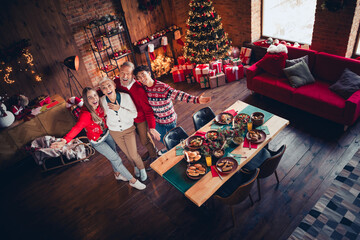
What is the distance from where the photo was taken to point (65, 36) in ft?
16.8

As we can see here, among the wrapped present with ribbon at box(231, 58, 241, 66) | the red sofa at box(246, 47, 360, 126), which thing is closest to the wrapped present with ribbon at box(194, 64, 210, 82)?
the wrapped present with ribbon at box(231, 58, 241, 66)

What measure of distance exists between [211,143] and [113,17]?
386 centimetres

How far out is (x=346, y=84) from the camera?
3947mm

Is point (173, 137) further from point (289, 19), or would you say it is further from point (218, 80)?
point (289, 19)

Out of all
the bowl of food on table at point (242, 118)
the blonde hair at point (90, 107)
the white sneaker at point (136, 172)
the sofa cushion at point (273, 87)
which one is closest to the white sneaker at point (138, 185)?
the white sneaker at point (136, 172)

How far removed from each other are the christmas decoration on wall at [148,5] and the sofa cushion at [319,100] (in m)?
3.85

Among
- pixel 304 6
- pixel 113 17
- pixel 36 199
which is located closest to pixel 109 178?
pixel 36 199

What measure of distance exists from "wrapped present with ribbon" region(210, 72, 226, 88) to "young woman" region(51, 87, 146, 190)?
9.76 feet

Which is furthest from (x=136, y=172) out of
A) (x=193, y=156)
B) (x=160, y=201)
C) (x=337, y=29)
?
(x=337, y=29)

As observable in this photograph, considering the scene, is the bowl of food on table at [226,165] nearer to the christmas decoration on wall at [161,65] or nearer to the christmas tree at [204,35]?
the christmas tree at [204,35]

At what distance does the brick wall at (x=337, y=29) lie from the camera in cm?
421

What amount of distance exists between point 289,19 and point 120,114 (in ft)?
14.3

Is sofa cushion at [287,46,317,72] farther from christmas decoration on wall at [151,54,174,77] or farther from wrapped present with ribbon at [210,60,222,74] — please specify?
christmas decoration on wall at [151,54,174,77]

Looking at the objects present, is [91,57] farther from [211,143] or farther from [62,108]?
[211,143]
